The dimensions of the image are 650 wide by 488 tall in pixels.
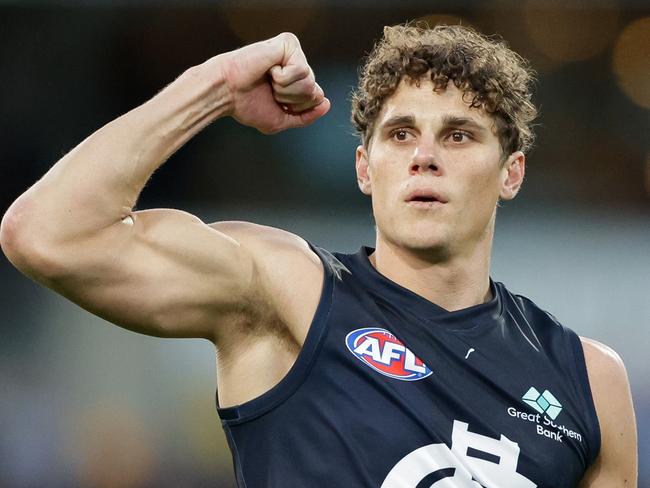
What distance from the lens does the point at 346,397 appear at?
263cm

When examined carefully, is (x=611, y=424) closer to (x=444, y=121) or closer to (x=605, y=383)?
(x=605, y=383)

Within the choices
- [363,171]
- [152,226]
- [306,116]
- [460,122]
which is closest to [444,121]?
[460,122]

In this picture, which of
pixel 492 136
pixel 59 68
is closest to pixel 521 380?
pixel 492 136

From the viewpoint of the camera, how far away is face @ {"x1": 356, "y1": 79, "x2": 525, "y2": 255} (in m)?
2.94

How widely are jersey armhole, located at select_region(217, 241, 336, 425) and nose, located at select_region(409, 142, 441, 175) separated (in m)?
0.51

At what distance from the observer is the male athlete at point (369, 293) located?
8.01 ft

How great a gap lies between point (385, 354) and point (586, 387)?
0.64 metres

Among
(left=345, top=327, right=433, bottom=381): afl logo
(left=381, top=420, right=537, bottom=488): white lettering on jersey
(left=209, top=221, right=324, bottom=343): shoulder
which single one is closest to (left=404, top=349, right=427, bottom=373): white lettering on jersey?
(left=345, top=327, right=433, bottom=381): afl logo

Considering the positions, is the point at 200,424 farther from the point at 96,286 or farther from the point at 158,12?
the point at 96,286

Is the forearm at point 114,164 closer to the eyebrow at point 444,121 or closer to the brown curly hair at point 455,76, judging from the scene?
the eyebrow at point 444,121

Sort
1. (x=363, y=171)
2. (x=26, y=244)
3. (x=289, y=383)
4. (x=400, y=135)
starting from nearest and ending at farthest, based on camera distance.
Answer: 1. (x=26, y=244)
2. (x=289, y=383)
3. (x=400, y=135)
4. (x=363, y=171)

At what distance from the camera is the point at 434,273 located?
121 inches

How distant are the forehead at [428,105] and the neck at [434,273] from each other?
14.3 inches

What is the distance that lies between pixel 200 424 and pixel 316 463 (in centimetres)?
423
